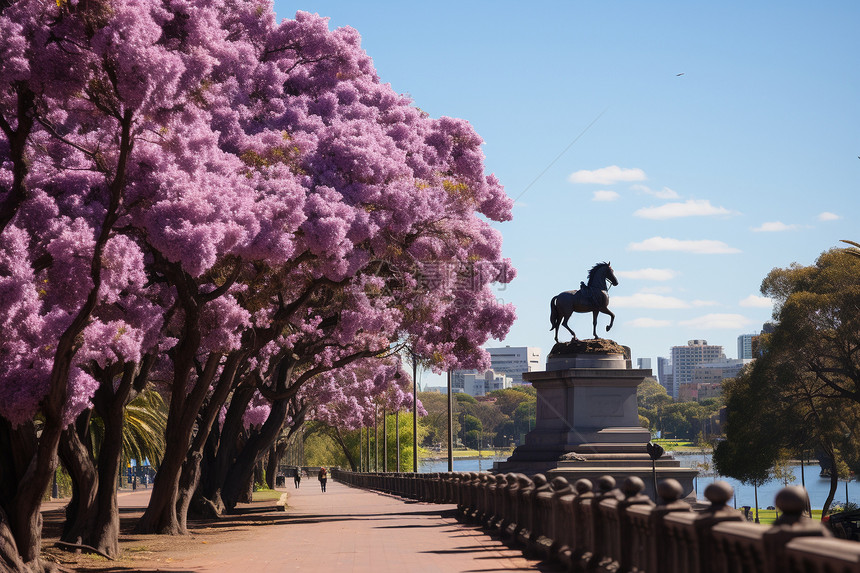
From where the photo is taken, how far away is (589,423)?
125 ft

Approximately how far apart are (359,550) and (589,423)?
1979 cm

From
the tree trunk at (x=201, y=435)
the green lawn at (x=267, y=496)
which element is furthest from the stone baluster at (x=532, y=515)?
the green lawn at (x=267, y=496)

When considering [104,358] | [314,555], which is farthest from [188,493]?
[104,358]

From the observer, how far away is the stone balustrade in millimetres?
7016

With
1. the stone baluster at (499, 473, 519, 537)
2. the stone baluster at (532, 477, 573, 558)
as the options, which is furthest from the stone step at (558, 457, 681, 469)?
the stone baluster at (532, 477, 573, 558)

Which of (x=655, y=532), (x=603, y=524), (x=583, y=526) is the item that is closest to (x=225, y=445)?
(x=583, y=526)

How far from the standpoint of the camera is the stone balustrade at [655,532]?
7016 mm

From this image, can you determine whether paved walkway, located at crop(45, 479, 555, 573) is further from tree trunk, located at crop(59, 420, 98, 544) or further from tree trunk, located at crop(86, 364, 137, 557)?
tree trunk, located at crop(59, 420, 98, 544)

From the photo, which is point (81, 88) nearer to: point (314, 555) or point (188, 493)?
point (314, 555)

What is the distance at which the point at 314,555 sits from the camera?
18594 mm

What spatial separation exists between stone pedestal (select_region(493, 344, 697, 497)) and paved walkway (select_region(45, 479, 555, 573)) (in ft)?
28.6

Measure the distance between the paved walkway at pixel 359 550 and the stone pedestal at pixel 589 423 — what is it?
8720mm

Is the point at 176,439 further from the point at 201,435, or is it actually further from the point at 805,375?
the point at 805,375

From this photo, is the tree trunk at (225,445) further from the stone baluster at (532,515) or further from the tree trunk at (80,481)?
the stone baluster at (532,515)
